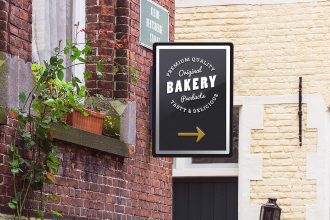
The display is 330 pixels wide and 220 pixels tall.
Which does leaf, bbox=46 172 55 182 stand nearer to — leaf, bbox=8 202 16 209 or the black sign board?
leaf, bbox=8 202 16 209

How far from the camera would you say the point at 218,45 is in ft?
36.6

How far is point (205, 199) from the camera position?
55.4 feet

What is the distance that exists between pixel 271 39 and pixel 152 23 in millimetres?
4896

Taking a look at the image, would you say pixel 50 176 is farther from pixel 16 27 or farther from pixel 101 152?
pixel 101 152

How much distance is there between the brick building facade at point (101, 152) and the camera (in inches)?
372

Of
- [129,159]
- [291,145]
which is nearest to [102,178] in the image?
[129,159]

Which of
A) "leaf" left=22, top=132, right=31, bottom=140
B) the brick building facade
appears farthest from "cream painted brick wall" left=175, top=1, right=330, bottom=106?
"leaf" left=22, top=132, right=31, bottom=140

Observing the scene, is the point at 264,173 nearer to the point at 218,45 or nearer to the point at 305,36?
the point at 305,36

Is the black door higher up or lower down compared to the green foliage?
lower down

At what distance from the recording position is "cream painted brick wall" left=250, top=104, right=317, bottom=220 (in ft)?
54.0

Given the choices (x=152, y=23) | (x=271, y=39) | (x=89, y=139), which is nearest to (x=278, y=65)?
(x=271, y=39)

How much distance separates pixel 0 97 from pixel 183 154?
2.10 metres

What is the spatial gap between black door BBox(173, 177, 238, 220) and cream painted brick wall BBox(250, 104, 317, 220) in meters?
0.38

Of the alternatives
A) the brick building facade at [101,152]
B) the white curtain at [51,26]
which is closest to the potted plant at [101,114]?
the brick building facade at [101,152]
